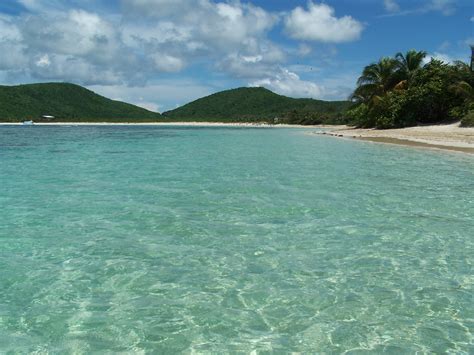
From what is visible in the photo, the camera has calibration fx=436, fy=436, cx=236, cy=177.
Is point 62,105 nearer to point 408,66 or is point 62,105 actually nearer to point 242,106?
point 242,106

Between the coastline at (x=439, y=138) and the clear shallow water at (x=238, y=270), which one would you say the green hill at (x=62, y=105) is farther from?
the clear shallow water at (x=238, y=270)

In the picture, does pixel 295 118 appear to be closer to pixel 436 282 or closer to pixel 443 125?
pixel 443 125

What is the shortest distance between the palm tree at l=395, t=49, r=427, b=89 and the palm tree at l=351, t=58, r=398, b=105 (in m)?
0.66

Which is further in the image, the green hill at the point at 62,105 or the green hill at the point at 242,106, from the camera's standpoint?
the green hill at the point at 242,106

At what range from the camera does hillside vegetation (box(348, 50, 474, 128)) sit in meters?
39.7

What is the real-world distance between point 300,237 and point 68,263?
3.54m

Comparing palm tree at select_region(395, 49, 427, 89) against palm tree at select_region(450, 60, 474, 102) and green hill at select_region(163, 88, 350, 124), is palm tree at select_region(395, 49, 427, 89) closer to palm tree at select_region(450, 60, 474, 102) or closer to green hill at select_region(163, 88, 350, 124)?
palm tree at select_region(450, 60, 474, 102)

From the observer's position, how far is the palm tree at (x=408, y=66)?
157 ft

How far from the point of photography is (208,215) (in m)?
8.70

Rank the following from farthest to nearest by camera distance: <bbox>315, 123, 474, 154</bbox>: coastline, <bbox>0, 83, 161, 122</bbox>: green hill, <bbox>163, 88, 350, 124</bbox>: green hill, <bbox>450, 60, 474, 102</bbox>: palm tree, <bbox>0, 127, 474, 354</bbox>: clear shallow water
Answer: <bbox>163, 88, 350, 124</bbox>: green hill → <bbox>0, 83, 161, 122</bbox>: green hill → <bbox>450, 60, 474, 102</bbox>: palm tree → <bbox>315, 123, 474, 154</bbox>: coastline → <bbox>0, 127, 474, 354</bbox>: clear shallow water

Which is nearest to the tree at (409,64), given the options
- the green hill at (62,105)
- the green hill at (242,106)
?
the green hill at (242,106)

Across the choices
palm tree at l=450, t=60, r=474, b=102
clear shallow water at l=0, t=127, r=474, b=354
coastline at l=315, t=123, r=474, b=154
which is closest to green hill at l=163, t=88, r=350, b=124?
palm tree at l=450, t=60, r=474, b=102

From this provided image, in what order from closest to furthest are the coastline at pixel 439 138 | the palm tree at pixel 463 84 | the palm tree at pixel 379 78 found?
the coastline at pixel 439 138
the palm tree at pixel 463 84
the palm tree at pixel 379 78

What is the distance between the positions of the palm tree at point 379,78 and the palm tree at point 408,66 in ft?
2.16
